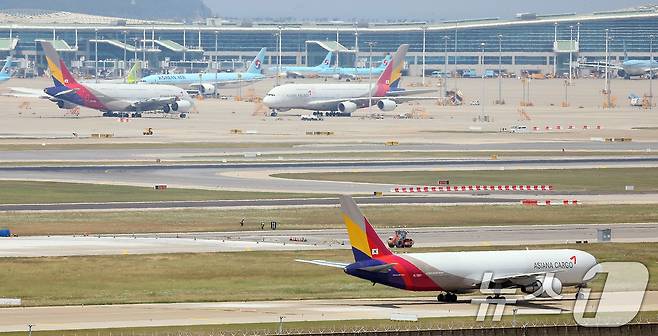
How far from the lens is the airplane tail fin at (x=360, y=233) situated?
70500 millimetres

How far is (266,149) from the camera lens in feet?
584

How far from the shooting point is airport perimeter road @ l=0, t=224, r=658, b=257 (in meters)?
90.4

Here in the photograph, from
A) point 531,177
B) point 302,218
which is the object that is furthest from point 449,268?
point 531,177

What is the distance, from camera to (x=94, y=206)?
114875mm

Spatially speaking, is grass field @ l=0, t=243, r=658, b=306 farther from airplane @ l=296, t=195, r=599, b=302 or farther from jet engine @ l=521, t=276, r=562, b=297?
jet engine @ l=521, t=276, r=562, b=297

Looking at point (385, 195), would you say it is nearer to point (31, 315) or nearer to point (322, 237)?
point (322, 237)

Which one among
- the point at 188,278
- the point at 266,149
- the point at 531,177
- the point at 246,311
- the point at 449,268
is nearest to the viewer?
the point at 246,311

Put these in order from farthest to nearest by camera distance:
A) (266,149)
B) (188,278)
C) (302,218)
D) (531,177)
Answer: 1. (266,149)
2. (531,177)
3. (302,218)
4. (188,278)

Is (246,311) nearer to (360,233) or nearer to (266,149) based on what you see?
(360,233)

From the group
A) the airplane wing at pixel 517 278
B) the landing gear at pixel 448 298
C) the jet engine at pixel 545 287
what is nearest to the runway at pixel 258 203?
the landing gear at pixel 448 298

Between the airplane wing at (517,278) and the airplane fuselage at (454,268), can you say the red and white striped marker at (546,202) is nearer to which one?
the airplane fuselage at (454,268)

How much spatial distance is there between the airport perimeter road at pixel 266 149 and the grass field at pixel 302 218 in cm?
4939

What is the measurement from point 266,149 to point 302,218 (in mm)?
69979

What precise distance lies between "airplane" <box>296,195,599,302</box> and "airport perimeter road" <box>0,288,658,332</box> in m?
0.89
